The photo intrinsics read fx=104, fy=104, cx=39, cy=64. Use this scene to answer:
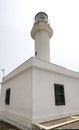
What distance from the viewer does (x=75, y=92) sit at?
7.08 meters

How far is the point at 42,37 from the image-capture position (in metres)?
8.71

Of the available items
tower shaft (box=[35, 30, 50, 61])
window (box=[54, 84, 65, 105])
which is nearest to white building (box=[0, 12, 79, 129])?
window (box=[54, 84, 65, 105])

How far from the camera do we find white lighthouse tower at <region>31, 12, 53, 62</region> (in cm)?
836

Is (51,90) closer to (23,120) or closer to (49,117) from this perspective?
(49,117)

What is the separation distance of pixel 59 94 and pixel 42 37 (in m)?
4.98

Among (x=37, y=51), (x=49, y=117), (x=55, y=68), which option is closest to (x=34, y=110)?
(x=49, y=117)

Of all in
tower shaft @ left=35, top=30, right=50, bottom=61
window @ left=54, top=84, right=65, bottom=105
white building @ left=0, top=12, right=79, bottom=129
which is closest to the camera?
white building @ left=0, top=12, right=79, bottom=129

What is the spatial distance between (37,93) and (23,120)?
4.67 ft

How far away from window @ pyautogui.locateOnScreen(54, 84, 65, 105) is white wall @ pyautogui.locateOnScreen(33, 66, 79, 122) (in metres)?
0.22

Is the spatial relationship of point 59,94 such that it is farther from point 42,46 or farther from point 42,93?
point 42,46

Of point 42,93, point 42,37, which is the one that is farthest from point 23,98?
point 42,37

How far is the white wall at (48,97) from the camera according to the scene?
4703 mm

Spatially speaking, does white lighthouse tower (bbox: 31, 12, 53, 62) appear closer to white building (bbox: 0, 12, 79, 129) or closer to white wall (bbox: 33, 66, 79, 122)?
white building (bbox: 0, 12, 79, 129)

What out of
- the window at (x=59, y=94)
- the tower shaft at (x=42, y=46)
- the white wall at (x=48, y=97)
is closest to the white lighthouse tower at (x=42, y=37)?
the tower shaft at (x=42, y=46)
